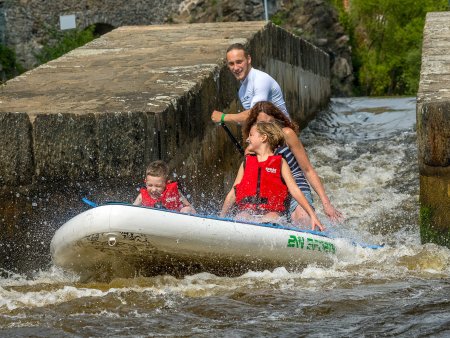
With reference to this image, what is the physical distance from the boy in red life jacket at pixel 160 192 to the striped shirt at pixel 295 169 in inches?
32.8

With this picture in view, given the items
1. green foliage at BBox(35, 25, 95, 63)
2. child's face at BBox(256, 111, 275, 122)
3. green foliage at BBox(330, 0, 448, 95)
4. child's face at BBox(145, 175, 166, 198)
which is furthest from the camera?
green foliage at BBox(330, 0, 448, 95)

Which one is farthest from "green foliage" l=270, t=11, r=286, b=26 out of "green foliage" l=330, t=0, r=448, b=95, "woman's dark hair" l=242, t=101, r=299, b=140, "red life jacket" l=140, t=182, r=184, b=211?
"red life jacket" l=140, t=182, r=184, b=211

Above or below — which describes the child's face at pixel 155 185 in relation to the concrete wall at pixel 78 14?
above

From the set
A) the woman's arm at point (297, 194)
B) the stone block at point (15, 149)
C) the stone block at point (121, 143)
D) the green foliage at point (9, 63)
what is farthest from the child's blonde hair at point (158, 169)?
the green foliage at point (9, 63)

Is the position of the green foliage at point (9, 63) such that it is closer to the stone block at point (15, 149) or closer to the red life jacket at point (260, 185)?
the stone block at point (15, 149)

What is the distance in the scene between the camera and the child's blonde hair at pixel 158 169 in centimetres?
812

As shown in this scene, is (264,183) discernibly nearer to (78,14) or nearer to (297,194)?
(297,194)

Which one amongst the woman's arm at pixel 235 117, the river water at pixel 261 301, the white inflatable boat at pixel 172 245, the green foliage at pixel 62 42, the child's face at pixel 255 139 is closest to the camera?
the river water at pixel 261 301

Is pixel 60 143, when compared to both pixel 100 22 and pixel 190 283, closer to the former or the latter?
pixel 190 283

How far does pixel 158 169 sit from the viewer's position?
812 cm

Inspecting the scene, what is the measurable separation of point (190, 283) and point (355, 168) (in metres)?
6.02

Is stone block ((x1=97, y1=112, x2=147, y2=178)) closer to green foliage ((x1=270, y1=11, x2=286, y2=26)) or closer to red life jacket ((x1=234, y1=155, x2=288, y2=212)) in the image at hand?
red life jacket ((x1=234, y1=155, x2=288, y2=212))

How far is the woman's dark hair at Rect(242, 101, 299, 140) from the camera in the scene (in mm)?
8727

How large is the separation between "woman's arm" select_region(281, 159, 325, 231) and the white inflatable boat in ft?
0.25
